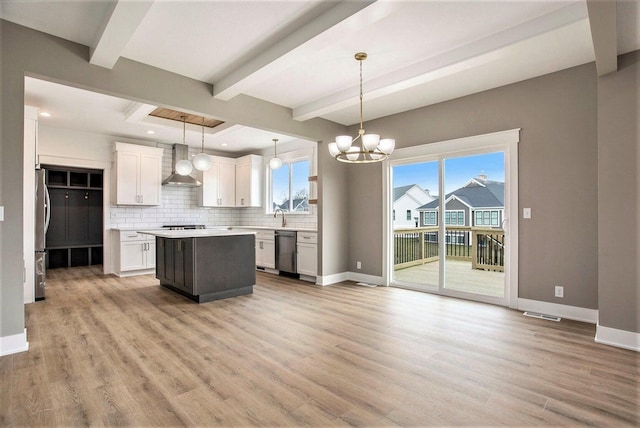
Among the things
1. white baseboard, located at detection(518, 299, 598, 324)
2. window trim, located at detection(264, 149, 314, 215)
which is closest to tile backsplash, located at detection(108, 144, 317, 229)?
window trim, located at detection(264, 149, 314, 215)

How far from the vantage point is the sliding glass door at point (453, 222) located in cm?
412

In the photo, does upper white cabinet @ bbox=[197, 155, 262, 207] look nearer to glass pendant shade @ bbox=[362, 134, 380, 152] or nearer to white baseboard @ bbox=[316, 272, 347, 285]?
white baseboard @ bbox=[316, 272, 347, 285]

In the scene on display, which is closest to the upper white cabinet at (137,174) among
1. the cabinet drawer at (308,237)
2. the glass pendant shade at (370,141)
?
the cabinet drawer at (308,237)

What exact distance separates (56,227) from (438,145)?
7.66 meters

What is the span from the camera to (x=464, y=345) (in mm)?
2814

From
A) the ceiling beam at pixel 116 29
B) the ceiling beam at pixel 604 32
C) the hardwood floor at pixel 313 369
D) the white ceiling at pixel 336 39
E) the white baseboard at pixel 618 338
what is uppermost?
the white ceiling at pixel 336 39

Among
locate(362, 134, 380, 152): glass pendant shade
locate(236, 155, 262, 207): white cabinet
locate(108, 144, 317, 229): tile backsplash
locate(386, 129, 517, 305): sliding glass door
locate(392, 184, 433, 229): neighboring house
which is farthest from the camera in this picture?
locate(236, 155, 262, 207): white cabinet

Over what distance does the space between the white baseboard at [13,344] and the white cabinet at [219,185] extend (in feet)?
15.4

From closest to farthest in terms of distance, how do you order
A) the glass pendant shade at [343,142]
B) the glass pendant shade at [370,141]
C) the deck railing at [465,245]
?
1. the glass pendant shade at [370,141]
2. the glass pendant shade at [343,142]
3. the deck railing at [465,245]


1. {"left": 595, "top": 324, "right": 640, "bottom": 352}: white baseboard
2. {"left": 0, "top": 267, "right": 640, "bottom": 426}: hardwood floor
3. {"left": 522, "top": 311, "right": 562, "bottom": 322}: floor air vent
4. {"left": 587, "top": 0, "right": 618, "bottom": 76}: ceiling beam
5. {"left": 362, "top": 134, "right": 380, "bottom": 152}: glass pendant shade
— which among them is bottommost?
{"left": 0, "top": 267, "right": 640, "bottom": 426}: hardwood floor

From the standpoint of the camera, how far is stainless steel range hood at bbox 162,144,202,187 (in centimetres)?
638

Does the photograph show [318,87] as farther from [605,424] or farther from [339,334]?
[605,424]

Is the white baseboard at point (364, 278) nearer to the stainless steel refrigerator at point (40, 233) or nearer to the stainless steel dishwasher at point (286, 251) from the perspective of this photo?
the stainless steel dishwasher at point (286, 251)

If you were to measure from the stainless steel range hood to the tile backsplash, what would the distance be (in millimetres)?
233
